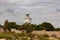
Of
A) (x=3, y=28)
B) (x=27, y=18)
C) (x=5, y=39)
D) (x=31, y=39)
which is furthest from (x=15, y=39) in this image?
(x=27, y=18)

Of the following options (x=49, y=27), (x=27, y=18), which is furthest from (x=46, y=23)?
(x=27, y=18)

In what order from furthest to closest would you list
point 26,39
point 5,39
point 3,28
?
point 3,28 → point 26,39 → point 5,39

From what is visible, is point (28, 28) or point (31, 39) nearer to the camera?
point (31, 39)

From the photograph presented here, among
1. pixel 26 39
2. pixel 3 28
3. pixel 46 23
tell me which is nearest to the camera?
pixel 26 39

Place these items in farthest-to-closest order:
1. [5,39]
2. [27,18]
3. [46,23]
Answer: [46,23]
[27,18]
[5,39]

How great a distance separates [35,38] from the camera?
87.1ft

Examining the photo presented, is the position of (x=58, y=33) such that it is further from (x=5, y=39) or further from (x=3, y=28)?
(x=5, y=39)

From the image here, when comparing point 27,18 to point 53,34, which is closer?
point 53,34

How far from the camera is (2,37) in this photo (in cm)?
2134

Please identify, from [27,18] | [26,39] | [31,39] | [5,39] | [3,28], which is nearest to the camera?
[5,39]

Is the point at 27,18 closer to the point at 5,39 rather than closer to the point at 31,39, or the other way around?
the point at 31,39

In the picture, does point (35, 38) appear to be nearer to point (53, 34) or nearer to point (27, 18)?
point (53, 34)

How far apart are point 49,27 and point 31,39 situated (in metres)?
22.6

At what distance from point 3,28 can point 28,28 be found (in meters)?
4.06
